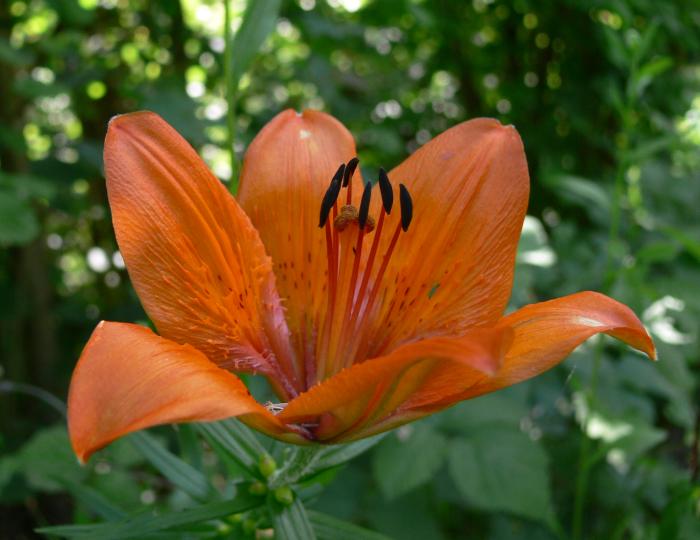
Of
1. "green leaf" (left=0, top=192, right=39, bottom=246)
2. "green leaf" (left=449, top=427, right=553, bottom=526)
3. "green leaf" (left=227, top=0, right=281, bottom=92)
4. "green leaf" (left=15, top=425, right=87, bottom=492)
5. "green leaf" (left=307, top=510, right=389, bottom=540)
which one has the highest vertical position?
"green leaf" (left=227, top=0, right=281, bottom=92)

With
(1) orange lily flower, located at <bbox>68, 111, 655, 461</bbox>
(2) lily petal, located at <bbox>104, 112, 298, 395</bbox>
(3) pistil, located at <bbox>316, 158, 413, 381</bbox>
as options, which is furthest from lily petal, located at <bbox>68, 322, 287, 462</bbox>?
(3) pistil, located at <bbox>316, 158, 413, 381</bbox>

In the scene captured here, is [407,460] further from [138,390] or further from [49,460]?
[138,390]

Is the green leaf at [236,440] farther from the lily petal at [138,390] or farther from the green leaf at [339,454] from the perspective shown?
the lily petal at [138,390]

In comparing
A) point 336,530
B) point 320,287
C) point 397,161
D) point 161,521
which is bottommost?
point 397,161

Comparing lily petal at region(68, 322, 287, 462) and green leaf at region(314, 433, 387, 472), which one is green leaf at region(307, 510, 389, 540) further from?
lily petal at region(68, 322, 287, 462)

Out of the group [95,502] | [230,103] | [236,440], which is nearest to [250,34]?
[230,103]

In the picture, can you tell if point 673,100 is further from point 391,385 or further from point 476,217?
point 391,385
